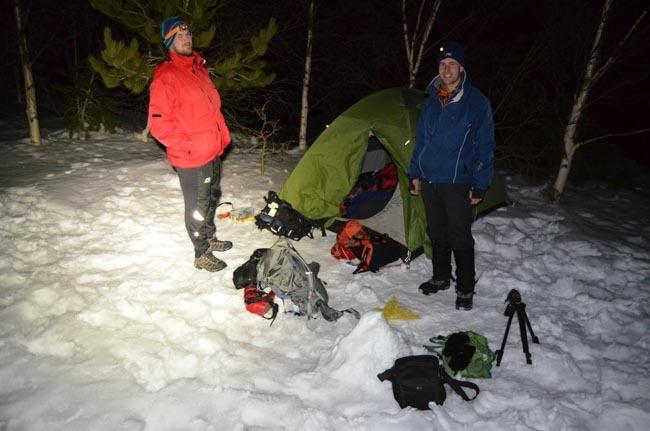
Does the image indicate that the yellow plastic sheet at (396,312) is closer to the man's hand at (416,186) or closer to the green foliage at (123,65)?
the man's hand at (416,186)

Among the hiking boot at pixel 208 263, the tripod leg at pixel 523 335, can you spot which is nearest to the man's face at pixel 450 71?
the tripod leg at pixel 523 335

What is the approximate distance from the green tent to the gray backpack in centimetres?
138

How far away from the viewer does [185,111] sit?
3.41 m

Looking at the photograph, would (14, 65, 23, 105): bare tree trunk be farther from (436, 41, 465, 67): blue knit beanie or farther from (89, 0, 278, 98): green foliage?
(436, 41, 465, 67): blue knit beanie

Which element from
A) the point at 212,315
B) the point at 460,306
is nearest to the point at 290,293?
the point at 212,315

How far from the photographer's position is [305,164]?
5.02 m

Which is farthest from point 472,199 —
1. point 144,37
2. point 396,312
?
point 144,37

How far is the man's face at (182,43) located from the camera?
3303 mm

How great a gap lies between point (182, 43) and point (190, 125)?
2.23ft

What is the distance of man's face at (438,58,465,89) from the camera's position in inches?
125

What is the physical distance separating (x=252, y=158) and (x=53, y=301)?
4970 mm

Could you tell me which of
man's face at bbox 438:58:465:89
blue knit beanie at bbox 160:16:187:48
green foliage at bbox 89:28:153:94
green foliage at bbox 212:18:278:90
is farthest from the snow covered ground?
green foliage at bbox 212:18:278:90

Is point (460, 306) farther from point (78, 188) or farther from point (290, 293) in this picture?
point (78, 188)

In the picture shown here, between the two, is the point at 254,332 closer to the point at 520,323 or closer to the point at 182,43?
the point at 520,323
